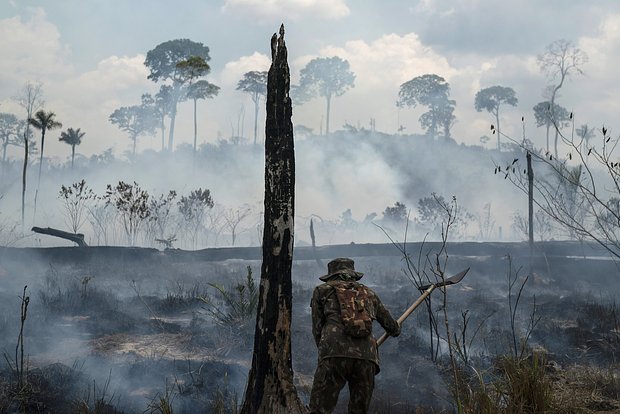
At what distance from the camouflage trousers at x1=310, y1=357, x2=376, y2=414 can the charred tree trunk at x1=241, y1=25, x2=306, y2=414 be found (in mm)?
605

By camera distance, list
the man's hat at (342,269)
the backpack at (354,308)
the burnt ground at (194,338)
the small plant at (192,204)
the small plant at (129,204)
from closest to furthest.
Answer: the backpack at (354,308)
the man's hat at (342,269)
the burnt ground at (194,338)
the small plant at (129,204)
the small plant at (192,204)

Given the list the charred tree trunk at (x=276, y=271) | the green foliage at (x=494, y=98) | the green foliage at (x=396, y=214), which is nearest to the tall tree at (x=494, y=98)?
the green foliage at (x=494, y=98)

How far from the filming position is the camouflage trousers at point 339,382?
14.4ft

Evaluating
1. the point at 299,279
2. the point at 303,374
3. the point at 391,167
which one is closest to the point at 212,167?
the point at 391,167

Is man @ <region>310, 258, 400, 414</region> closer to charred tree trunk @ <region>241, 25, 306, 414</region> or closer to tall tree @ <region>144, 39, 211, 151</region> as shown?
charred tree trunk @ <region>241, 25, 306, 414</region>

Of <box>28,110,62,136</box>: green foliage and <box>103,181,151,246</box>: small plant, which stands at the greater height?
<box>28,110,62,136</box>: green foliage

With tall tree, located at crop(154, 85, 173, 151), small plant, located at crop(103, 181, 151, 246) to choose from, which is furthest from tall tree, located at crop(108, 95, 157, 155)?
small plant, located at crop(103, 181, 151, 246)

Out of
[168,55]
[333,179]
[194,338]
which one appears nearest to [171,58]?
[168,55]

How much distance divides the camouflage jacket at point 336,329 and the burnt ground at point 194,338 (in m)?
1.01

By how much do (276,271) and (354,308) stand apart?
38.0 inches

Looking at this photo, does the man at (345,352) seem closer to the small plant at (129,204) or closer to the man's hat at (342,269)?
the man's hat at (342,269)

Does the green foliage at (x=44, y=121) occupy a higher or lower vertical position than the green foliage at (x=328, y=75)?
lower

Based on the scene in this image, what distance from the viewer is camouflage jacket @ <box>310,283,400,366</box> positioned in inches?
173

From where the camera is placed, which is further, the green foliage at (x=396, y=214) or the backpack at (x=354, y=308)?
the green foliage at (x=396, y=214)
